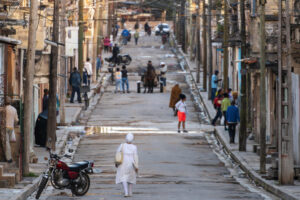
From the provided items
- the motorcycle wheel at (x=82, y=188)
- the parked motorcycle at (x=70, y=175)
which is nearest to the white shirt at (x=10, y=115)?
the parked motorcycle at (x=70, y=175)

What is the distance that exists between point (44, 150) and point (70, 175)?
10.9 meters

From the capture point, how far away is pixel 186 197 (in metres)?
22.1

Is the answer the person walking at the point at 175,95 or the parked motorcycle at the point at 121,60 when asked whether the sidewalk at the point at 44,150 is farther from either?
the parked motorcycle at the point at 121,60

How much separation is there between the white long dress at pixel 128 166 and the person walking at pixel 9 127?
4.09 meters

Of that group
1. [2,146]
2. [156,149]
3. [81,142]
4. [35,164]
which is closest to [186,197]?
[2,146]

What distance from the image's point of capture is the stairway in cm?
2402

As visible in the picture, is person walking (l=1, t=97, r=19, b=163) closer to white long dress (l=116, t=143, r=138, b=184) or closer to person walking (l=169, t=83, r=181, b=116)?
white long dress (l=116, t=143, r=138, b=184)

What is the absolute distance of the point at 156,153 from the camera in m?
33.6

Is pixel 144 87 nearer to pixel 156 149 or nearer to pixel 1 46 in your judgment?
pixel 156 149

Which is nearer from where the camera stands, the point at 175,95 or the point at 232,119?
the point at 232,119

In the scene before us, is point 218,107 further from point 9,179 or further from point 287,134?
point 9,179

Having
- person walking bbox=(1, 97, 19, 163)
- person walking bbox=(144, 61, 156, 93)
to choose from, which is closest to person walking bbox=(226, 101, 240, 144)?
person walking bbox=(1, 97, 19, 163)

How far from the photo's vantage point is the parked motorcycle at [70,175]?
22.9 meters

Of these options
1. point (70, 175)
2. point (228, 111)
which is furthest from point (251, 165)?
point (70, 175)
